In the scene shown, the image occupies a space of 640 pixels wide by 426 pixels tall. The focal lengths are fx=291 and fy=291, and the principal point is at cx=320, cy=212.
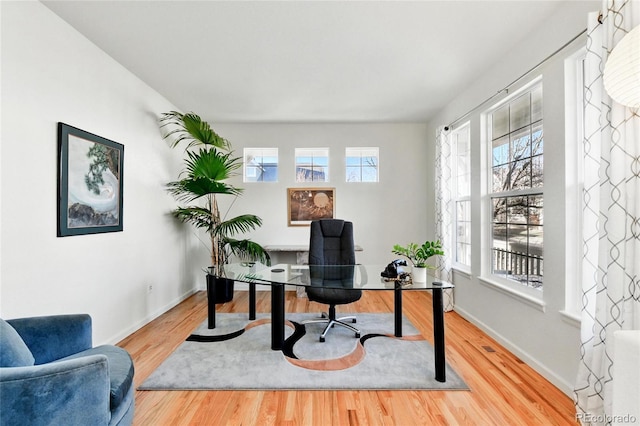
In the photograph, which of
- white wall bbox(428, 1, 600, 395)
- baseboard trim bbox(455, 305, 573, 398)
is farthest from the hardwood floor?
white wall bbox(428, 1, 600, 395)

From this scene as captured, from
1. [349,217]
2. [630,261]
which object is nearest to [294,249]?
[349,217]

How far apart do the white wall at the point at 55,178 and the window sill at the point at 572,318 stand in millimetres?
3560

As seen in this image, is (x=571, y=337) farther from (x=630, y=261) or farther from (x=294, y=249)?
(x=294, y=249)

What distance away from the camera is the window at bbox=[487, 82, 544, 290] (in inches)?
95.1

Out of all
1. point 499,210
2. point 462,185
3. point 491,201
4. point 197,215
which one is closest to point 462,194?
point 462,185

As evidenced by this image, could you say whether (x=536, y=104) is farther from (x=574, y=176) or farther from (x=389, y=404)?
(x=389, y=404)

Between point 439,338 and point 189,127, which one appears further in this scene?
point 189,127

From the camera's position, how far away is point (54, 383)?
3.57 ft

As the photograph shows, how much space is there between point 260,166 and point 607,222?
412cm

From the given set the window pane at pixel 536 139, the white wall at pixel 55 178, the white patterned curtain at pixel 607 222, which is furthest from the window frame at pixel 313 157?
the white patterned curtain at pixel 607 222

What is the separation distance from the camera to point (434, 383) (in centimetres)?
203

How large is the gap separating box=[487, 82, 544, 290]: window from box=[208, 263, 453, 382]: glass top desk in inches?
35.2

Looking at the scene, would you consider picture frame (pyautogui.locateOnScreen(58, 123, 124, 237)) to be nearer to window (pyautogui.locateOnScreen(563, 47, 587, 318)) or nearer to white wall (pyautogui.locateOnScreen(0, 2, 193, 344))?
white wall (pyautogui.locateOnScreen(0, 2, 193, 344))

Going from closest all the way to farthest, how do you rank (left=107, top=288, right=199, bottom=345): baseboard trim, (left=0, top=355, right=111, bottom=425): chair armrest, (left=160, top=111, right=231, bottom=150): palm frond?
(left=0, top=355, right=111, bottom=425): chair armrest < (left=107, top=288, right=199, bottom=345): baseboard trim < (left=160, top=111, right=231, bottom=150): palm frond
